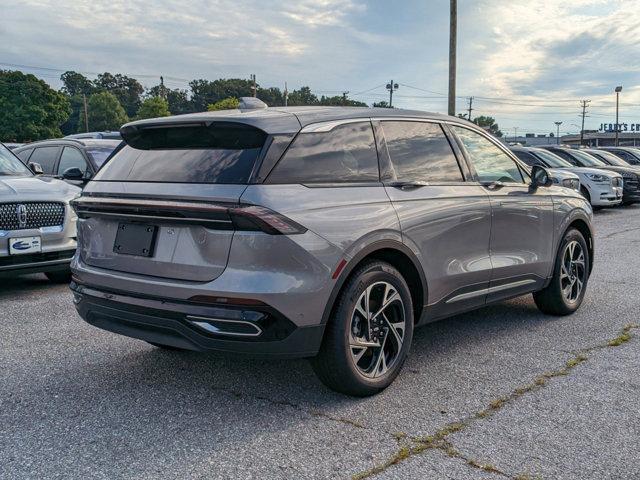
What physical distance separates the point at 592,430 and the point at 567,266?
8.80 ft

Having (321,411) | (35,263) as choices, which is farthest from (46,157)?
(321,411)

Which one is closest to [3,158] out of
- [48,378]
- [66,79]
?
[48,378]

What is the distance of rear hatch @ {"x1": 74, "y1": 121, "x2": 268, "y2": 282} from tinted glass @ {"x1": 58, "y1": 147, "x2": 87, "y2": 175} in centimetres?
505

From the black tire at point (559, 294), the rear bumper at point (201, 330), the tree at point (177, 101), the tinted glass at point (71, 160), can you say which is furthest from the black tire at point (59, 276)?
the tree at point (177, 101)

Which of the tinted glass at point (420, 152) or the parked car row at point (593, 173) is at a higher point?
the parked car row at point (593, 173)

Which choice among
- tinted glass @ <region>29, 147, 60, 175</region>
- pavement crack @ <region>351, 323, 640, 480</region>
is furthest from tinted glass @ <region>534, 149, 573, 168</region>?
pavement crack @ <region>351, 323, 640, 480</region>

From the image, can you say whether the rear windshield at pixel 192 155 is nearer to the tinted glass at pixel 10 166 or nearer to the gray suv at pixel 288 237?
the gray suv at pixel 288 237

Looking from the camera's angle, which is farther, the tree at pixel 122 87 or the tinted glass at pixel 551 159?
the tree at pixel 122 87

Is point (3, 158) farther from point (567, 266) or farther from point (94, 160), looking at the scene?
point (567, 266)

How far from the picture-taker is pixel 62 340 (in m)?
4.96

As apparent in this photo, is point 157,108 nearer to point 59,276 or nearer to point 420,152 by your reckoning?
point 59,276

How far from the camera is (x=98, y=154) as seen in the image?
8664 millimetres

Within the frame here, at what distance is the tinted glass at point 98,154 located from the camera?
8.55m

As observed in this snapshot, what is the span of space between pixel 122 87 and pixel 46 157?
140m
